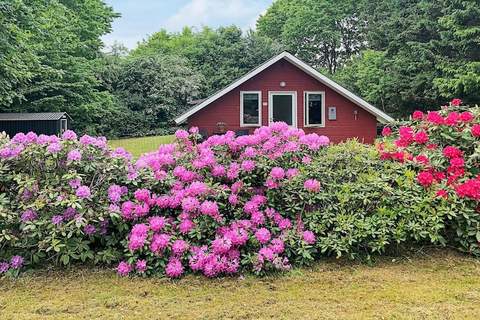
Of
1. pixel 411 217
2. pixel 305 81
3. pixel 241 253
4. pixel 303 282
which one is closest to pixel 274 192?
pixel 241 253

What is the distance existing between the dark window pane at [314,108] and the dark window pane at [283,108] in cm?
68

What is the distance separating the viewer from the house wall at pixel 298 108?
1494cm

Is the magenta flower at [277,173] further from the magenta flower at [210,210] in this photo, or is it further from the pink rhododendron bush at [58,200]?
the pink rhododendron bush at [58,200]

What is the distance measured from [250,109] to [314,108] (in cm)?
230

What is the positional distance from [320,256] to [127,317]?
1.62 metres

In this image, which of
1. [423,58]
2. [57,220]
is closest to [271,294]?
[57,220]

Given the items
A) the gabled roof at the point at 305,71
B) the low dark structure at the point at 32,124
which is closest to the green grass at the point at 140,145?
the gabled roof at the point at 305,71

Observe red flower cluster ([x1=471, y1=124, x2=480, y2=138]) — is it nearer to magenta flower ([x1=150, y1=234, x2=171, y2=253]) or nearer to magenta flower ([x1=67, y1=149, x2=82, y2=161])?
magenta flower ([x1=150, y1=234, x2=171, y2=253])

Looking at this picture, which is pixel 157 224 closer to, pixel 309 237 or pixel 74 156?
pixel 74 156

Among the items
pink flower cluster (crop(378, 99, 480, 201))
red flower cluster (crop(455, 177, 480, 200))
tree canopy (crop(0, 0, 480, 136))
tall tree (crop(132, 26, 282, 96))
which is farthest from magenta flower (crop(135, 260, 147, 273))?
tall tree (crop(132, 26, 282, 96))

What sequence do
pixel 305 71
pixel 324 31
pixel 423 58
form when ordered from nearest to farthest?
pixel 305 71, pixel 423 58, pixel 324 31

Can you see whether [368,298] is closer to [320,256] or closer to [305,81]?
[320,256]

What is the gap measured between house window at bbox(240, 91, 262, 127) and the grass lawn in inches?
473

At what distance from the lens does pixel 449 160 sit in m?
3.84
